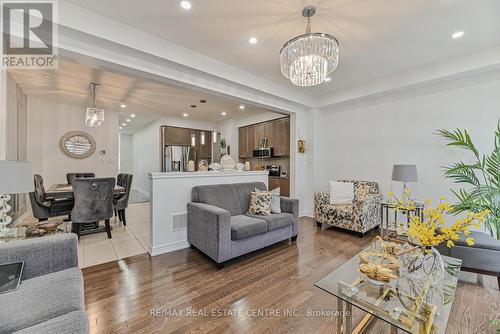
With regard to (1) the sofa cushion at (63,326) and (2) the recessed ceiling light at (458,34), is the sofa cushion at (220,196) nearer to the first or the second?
(1) the sofa cushion at (63,326)

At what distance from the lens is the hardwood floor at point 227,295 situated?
1663 millimetres

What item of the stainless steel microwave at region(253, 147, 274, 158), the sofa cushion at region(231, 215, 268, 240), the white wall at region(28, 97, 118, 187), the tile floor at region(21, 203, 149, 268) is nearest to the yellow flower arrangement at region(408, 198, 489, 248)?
the sofa cushion at region(231, 215, 268, 240)

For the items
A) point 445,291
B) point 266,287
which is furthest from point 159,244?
point 445,291

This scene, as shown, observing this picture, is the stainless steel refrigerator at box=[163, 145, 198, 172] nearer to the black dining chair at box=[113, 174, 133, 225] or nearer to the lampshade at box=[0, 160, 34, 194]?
the black dining chair at box=[113, 174, 133, 225]

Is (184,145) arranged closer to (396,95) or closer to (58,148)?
(58,148)

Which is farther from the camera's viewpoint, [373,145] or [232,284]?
[373,145]

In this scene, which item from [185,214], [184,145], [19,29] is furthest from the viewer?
[184,145]

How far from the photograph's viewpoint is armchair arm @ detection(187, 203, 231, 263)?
244 cm

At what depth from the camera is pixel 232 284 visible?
2.21 m

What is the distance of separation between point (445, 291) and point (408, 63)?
328cm

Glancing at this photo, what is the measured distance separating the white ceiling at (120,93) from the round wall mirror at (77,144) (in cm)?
74

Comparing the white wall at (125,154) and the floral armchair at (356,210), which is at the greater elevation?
the white wall at (125,154)

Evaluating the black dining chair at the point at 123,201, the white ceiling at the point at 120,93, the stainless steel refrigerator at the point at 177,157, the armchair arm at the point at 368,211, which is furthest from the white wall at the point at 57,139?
the armchair arm at the point at 368,211

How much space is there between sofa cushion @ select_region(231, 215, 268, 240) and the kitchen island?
825 mm
